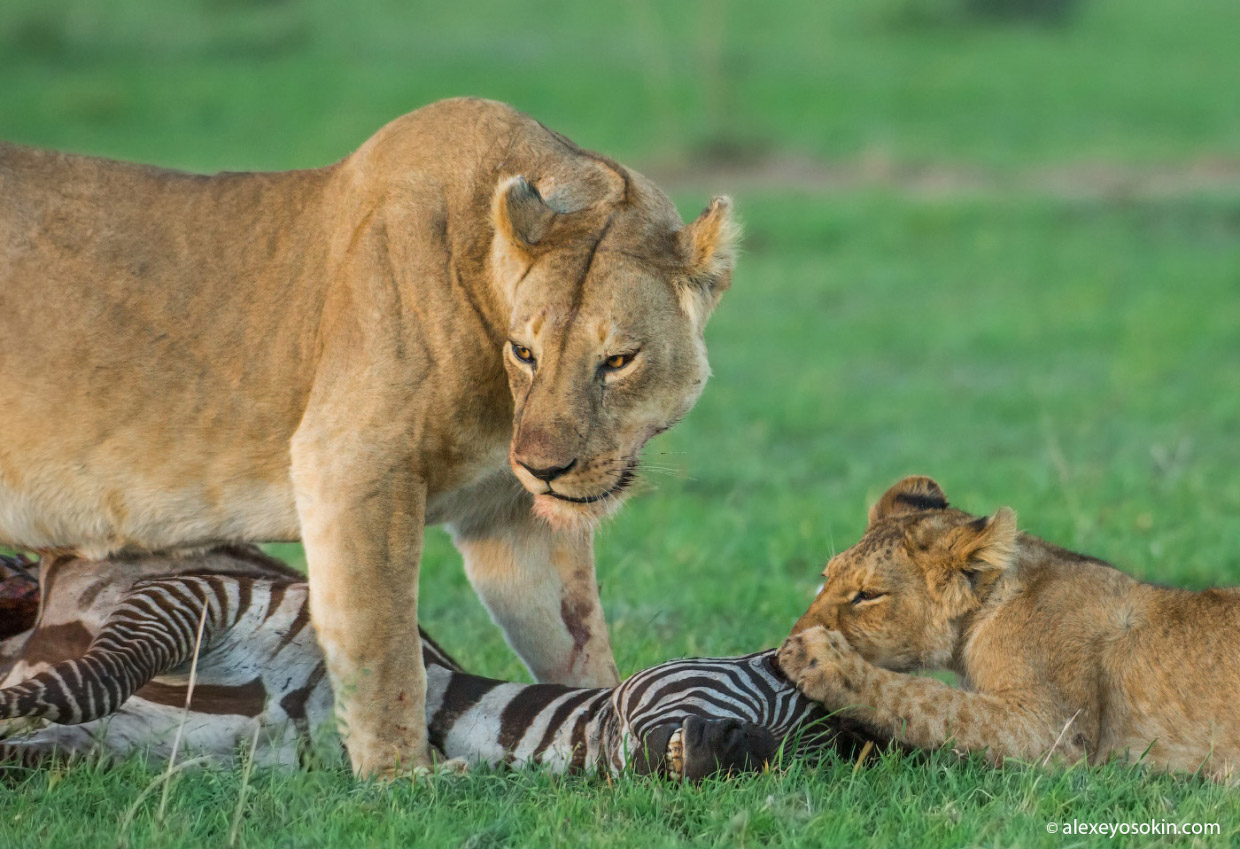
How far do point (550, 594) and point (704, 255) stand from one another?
4.21ft

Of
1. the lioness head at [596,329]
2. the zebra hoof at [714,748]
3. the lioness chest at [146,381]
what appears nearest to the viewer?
the zebra hoof at [714,748]

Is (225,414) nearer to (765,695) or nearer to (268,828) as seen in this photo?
(268,828)

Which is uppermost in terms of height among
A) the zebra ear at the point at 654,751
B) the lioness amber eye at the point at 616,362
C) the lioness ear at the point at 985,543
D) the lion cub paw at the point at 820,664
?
the lioness amber eye at the point at 616,362

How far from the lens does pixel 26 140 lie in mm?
24016

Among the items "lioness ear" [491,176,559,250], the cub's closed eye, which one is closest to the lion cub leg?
the cub's closed eye

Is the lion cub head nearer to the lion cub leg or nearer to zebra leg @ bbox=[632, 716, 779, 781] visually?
the lion cub leg

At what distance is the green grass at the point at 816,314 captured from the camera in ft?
12.3

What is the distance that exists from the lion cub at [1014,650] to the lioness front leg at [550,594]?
0.79 meters

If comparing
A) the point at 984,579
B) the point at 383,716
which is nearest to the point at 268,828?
the point at 383,716

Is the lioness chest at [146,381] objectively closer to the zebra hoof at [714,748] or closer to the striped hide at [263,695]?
the striped hide at [263,695]

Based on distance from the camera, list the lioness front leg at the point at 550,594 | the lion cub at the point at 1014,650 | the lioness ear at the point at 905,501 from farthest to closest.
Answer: the lioness front leg at the point at 550,594
the lioness ear at the point at 905,501
the lion cub at the point at 1014,650

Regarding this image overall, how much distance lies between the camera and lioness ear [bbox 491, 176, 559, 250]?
13.6ft

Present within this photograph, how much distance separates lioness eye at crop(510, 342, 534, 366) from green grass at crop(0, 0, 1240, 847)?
1.64 feet

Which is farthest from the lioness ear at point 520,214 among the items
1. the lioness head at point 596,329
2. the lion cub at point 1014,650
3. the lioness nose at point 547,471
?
the lion cub at point 1014,650
